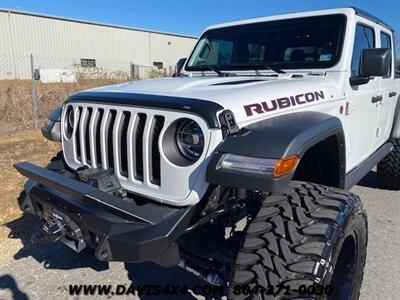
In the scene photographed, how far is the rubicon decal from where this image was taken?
2.31 metres

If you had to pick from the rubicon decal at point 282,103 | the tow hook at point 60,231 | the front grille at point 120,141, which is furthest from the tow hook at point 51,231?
the rubicon decal at point 282,103

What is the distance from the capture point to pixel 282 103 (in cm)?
255

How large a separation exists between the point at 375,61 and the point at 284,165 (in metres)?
1.79

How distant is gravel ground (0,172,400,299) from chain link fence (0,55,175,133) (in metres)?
6.31

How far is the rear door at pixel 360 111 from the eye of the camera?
3.48 m

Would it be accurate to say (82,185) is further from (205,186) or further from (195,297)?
(195,297)

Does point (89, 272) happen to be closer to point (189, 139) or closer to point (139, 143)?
point (139, 143)

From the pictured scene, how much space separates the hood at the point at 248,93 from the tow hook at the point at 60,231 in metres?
0.86

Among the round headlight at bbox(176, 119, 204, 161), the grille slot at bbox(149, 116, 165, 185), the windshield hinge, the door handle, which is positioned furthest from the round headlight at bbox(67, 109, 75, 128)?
the door handle

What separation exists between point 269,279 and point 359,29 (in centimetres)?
270

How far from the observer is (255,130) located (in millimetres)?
2141

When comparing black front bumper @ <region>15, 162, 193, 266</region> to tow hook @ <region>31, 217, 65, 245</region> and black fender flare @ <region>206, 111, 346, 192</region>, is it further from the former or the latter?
black fender flare @ <region>206, 111, 346, 192</region>

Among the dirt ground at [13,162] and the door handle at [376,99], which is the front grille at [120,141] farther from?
the door handle at [376,99]

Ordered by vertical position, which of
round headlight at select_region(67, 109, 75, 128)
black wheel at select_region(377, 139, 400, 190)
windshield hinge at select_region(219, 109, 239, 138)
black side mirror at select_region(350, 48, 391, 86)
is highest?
black side mirror at select_region(350, 48, 391, 86)
